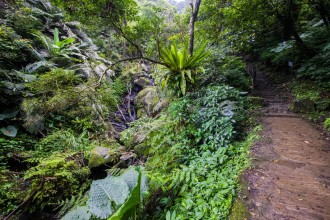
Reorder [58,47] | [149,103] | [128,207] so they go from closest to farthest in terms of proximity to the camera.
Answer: [128,207] → [58,47] → [149,103]

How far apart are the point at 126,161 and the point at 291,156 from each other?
272 cm

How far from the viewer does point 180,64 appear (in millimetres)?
3518

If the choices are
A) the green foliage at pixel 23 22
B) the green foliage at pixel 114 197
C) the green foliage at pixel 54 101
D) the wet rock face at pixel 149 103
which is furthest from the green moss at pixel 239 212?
the green foliage at pixel 23 22

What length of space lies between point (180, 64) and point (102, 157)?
230cm

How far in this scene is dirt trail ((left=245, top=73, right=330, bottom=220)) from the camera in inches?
68.2

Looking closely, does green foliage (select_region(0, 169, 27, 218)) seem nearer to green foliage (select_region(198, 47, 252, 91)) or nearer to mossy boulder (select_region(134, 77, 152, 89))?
green foliage (select_region(198, 47, 252, 91))

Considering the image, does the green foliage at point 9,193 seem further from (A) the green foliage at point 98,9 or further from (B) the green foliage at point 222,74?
(B) the green foliage at point 222,74

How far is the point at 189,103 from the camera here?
340 centimetres

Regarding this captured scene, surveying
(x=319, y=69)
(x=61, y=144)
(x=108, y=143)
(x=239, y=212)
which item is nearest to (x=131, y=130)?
(x=108, y=143)

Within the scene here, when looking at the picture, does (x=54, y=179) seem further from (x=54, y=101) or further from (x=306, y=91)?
(x=306, y=91)

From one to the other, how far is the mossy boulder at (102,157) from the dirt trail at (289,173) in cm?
235

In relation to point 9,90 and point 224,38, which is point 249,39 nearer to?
point 224,38

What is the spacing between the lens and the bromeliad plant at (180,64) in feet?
11.3

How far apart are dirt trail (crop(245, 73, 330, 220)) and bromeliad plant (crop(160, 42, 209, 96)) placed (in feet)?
5.44
